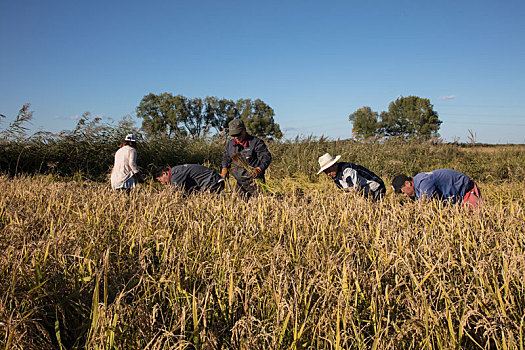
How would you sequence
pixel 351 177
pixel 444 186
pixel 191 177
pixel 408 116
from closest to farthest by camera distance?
pixel 444 186
pixel 351 177
pixel 191 177
pixel 408 116

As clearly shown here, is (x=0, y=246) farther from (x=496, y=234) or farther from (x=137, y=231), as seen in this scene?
(x=496, y=234)

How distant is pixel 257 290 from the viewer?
1821 millimetres

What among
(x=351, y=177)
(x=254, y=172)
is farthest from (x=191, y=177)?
(x=351, y=177)

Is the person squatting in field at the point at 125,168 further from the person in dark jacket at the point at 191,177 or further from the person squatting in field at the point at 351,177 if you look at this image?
the person squatting in field at the point at 351,177

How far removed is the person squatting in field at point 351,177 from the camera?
15.4 feet

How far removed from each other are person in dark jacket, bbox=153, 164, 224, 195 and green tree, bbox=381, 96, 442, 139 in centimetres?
5187

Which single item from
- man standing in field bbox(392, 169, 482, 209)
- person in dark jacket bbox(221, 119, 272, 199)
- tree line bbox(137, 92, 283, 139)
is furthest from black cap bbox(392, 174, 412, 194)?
tree line bbox(137, 92, 283, 139)

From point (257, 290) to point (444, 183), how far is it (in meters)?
3.58

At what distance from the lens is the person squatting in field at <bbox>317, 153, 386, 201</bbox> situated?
4703mm

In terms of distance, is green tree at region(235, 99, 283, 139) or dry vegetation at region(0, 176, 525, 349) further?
green tree at region(235, 99, 283, 139)

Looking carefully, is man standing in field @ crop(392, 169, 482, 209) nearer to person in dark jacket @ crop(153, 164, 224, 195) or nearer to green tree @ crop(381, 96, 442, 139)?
person in dark jacket @ crop(153, 164, 224, 195)

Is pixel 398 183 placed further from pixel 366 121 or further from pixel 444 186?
pixel 366 121

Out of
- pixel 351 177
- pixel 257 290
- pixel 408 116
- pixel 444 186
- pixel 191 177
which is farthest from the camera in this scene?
pixel 408 116

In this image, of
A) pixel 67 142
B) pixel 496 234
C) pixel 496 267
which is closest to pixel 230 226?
pixel 496 267
